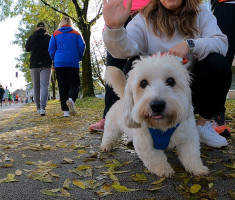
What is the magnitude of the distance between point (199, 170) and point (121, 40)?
4.07 feet

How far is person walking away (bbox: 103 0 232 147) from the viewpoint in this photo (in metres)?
2.56

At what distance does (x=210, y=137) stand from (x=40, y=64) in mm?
5431

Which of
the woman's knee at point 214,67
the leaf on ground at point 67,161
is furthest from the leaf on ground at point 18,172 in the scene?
the woman's knee at point 214,67

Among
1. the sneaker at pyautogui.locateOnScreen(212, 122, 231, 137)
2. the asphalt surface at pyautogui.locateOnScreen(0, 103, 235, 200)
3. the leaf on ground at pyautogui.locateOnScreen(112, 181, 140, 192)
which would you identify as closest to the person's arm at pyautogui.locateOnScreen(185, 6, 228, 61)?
the asphalt surface at pyautogui.locateOnScreen(0, 103, 235, 200)

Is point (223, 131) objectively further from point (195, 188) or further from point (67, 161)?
point (67, 161)

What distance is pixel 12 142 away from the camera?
3.59 meters

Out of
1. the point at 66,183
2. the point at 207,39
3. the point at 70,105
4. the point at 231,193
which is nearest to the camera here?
the point at 231,193

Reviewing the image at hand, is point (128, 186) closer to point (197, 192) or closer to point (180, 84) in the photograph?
point (197, 192)

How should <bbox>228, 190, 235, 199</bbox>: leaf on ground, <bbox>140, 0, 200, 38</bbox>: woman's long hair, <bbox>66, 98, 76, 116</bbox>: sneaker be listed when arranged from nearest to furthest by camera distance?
<bbox>228, 190, 235, 199</bbox>: leaf on ground, <bbox>140, 0, 200, 38</bbox>: woman's long hair, <bbox>66, 98, 76, 116</bbox>: sneaker

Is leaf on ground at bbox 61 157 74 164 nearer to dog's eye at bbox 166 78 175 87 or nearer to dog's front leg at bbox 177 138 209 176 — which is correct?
dog's front leg at bbox 177 138 209 176

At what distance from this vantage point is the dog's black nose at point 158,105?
1.86m

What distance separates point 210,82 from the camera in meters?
2.69

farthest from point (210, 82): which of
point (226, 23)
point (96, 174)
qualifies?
point (96, 174)

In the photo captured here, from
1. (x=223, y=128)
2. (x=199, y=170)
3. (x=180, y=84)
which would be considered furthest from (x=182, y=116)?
(x=223, y=128)
